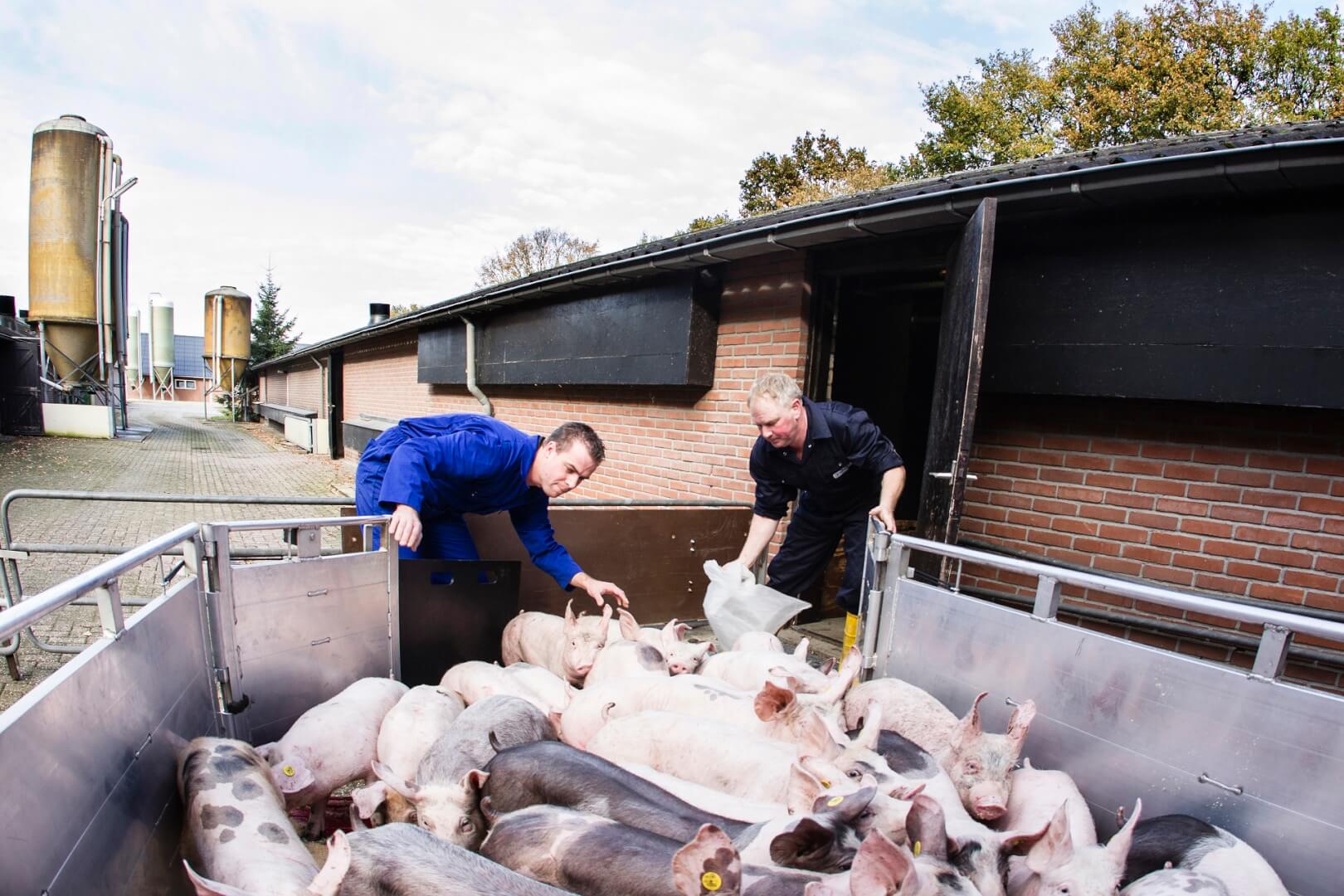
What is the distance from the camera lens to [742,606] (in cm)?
412

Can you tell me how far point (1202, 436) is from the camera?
390 cm

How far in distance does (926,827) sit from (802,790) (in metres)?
0.37

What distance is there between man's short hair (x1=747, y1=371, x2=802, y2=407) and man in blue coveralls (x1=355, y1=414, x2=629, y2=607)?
96 cm

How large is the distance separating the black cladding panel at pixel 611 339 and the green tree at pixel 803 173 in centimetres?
2122

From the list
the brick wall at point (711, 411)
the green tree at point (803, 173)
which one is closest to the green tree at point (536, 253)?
the green tree at point (803, 173)

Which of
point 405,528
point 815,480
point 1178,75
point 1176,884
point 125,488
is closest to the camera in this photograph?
point 1176,884

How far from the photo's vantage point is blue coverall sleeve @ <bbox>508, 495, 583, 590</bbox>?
3.87m

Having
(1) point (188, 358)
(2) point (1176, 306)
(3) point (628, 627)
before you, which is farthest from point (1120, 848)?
(1) point (188, 358)

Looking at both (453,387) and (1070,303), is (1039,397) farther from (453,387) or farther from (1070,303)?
(453,387)

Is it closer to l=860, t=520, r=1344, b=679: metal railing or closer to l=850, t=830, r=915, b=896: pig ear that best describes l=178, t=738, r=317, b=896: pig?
l=850, t=830, r=915, b=896: pig ear

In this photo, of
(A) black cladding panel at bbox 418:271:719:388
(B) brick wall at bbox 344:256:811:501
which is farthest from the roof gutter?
(B) brick wall at bbox 344:256:811:501

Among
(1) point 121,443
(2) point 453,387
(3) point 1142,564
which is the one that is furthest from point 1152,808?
(1) point 121,443

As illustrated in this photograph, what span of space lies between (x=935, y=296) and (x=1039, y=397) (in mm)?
2796

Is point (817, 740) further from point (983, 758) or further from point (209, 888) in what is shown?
point (209, 888)
